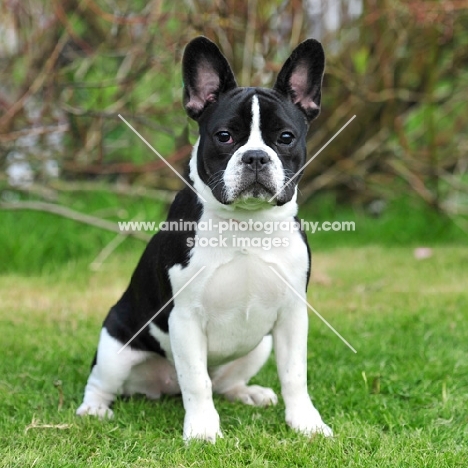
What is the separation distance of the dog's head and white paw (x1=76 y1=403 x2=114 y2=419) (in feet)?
3.45

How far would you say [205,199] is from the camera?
320cm

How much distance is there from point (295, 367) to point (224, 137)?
3.19 feet

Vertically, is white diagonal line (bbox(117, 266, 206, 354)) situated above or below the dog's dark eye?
below

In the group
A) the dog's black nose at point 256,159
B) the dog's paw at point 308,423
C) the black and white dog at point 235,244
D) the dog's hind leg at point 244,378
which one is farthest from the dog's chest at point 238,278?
the dog's hind leg at point 244,378

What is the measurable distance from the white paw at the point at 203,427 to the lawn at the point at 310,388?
0.05 metres

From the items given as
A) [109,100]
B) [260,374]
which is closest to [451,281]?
[260,374]

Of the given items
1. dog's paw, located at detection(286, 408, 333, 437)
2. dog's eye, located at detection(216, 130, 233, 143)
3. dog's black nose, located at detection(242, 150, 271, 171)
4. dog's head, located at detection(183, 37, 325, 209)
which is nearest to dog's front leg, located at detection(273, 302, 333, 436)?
dog's paw, located at detection(286, 408, 333, 437)

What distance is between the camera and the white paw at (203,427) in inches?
122

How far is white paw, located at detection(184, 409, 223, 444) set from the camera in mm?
3102

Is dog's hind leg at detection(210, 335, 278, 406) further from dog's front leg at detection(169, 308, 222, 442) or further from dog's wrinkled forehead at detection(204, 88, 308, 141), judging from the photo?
dog's wrinkled forehead at detection(204, 88, 308, 141)

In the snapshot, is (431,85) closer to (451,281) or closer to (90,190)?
(451,281)

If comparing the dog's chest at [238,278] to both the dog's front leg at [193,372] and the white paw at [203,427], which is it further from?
the white paw at [203,427]

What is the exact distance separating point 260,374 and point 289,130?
1.46 meters

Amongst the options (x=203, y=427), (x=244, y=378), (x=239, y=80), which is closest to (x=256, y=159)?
(x=203, y=427)
